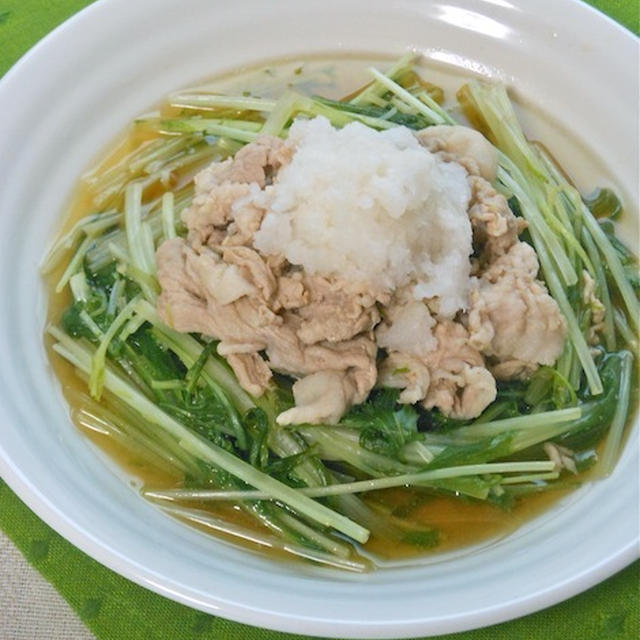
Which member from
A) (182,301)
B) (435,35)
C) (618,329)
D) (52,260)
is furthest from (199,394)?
(435,35)

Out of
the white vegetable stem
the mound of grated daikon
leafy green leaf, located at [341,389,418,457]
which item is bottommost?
the white vegetable stem

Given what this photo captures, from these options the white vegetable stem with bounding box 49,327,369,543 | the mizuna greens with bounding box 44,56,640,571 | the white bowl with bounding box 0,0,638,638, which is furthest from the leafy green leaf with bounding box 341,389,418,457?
the white bowl with bounding box 0,0,638,638

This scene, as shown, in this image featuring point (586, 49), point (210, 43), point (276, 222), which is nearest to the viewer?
point (276, 222)

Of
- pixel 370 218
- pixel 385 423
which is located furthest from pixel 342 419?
pixel 370 218

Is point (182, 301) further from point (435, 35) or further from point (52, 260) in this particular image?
point (435, 35)

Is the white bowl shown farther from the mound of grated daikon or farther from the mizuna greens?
the mound of grated daikon
